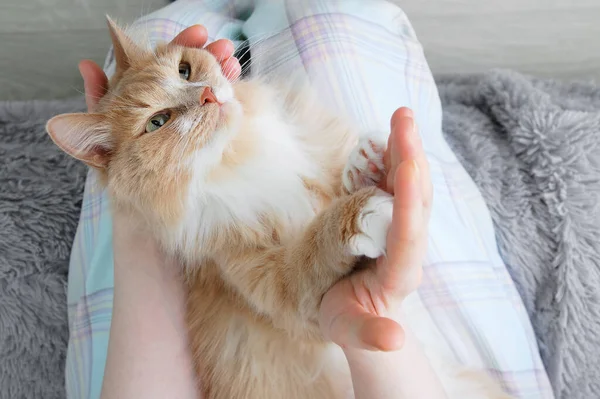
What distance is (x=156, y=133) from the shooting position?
3.26ft

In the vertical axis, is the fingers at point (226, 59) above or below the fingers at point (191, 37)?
below

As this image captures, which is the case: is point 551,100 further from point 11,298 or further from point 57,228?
point 11,298

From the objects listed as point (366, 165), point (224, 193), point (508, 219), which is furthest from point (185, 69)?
point (508, 219)

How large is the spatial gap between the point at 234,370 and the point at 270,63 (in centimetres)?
87

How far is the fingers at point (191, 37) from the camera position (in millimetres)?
1192

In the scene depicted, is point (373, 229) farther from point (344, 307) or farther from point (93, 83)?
point (93, 83)

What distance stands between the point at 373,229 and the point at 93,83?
2.83 feet

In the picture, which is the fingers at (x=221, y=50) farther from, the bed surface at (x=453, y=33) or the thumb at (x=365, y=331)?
the bed surface at (x=453, y=33)

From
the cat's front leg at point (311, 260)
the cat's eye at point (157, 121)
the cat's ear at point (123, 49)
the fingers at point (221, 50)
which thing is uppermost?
the cat's ear at point (123, 49)

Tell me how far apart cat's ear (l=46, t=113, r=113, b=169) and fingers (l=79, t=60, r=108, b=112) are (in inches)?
7.5

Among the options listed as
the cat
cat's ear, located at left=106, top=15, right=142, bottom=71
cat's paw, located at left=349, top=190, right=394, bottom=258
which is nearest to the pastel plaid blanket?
the cat

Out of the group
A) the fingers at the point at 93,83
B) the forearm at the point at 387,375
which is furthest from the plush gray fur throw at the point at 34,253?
the forearm at the point at 387,375

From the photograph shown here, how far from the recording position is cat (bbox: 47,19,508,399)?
0.97 m

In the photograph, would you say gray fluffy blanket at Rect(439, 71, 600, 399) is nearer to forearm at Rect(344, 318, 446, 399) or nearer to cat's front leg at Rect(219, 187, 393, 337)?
forearm at Rect(344, 318, 446, 399)
